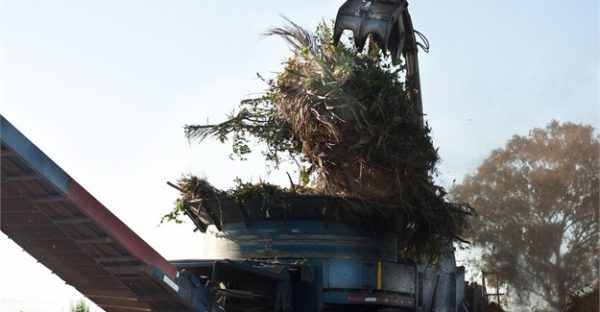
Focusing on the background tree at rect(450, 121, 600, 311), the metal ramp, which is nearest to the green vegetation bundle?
the metal ramp

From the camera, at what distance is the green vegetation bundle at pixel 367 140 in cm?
1033

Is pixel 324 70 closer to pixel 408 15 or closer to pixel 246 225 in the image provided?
pixel 408 15

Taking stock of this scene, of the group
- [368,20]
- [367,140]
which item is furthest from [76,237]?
[368,20]

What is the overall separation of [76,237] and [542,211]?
696 inches

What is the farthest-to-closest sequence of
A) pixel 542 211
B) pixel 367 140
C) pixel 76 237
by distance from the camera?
1. pixel 542 211
2. pixel 367 140
3. pixel 76 237

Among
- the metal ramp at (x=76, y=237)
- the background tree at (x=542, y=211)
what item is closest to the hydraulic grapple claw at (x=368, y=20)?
the metal ramp at (x=76, y=237)

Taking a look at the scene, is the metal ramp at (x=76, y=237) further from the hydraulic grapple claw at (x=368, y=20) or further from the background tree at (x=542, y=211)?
the background tree at (x=542, y=211)

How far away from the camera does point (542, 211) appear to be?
23.2 metres

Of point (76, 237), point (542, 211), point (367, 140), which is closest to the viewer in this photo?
point (76, 237)

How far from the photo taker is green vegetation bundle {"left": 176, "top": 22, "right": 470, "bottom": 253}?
1033 cm

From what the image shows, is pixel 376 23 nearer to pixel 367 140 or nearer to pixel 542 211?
pixel 367 140

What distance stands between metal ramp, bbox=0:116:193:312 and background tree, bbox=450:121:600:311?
1393 cm

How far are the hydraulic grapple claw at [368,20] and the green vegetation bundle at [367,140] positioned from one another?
1.51ft

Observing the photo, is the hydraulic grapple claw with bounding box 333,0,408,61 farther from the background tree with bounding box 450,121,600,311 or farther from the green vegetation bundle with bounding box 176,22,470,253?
the background tree with bounding box 450,121,600,311
